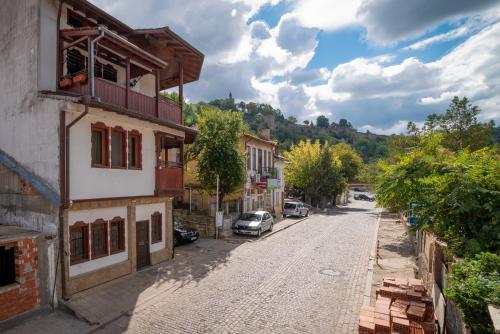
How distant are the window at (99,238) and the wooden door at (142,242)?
1.63 meters

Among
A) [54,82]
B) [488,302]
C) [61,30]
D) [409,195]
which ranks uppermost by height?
[61,30]

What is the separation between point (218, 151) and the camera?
19.3m

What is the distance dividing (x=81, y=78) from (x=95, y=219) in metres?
4.87

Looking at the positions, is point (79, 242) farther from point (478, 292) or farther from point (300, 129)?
point (300, 129)

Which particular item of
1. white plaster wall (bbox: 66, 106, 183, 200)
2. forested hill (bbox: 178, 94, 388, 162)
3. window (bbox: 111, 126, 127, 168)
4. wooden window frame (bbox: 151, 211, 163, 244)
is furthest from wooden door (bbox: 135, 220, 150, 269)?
forested hill (bbox: 178, 94, 388, 162)

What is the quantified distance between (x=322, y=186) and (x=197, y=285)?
31.7 m

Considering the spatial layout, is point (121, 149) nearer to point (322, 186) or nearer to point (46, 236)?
point (46, 236)

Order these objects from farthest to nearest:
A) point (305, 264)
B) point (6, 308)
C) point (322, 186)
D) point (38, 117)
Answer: point (322, 186) < point (305, 264) < point (38, 117) < point (6, 308)

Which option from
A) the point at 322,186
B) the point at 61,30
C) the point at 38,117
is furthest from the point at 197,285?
the point at 322,186

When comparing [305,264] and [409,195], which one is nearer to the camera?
[409,195]

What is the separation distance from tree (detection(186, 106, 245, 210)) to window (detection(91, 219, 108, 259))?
910cm

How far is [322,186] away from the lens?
40594 millimetres

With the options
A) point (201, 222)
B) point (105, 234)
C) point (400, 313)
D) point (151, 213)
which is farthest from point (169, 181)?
point (400, 313)

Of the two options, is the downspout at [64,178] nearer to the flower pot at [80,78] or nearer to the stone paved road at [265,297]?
the flower pot at [80,78]
